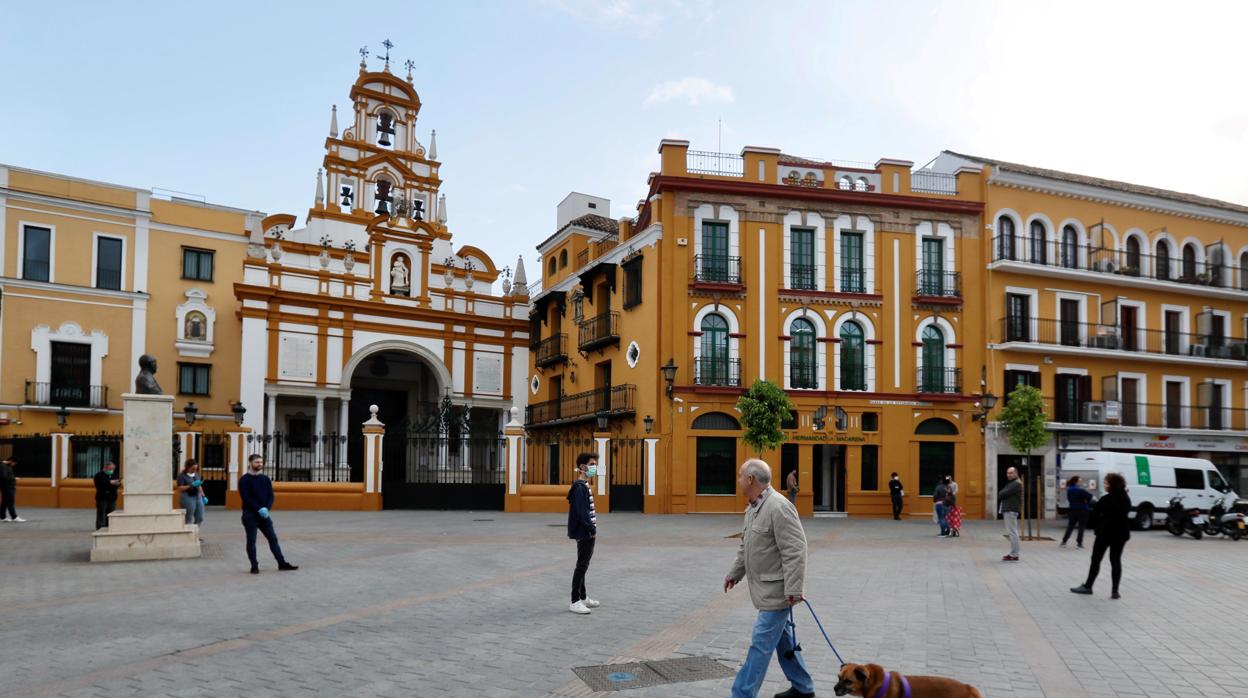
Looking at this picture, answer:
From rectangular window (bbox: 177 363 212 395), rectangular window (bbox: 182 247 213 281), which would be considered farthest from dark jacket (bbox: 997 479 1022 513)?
rectangular window (bbox: 182 247 213 281)

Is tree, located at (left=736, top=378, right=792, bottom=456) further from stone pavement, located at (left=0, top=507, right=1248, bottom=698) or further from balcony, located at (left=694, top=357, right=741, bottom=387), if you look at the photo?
stone pavement, located at (left=0, top=507, right=1248, bottom=698)

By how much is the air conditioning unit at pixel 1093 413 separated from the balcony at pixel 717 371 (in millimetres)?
13535

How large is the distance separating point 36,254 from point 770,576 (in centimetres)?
3426

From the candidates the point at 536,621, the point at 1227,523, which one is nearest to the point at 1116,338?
the point at 1227,523

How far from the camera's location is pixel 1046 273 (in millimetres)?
32188

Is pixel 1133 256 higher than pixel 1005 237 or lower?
lower

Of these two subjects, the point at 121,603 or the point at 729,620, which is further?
the point at 121,603

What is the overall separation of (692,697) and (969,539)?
16.5 metres

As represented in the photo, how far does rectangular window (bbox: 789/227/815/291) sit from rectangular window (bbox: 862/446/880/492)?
18.9ft

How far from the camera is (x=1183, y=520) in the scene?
23.3 m

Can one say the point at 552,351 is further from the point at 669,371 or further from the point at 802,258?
the point at 802,258

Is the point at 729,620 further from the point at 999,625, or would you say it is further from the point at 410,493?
the point at 410,493

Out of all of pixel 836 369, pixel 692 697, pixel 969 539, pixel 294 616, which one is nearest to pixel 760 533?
pixel 692 697

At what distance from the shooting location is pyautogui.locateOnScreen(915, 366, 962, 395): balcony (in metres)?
30.4
